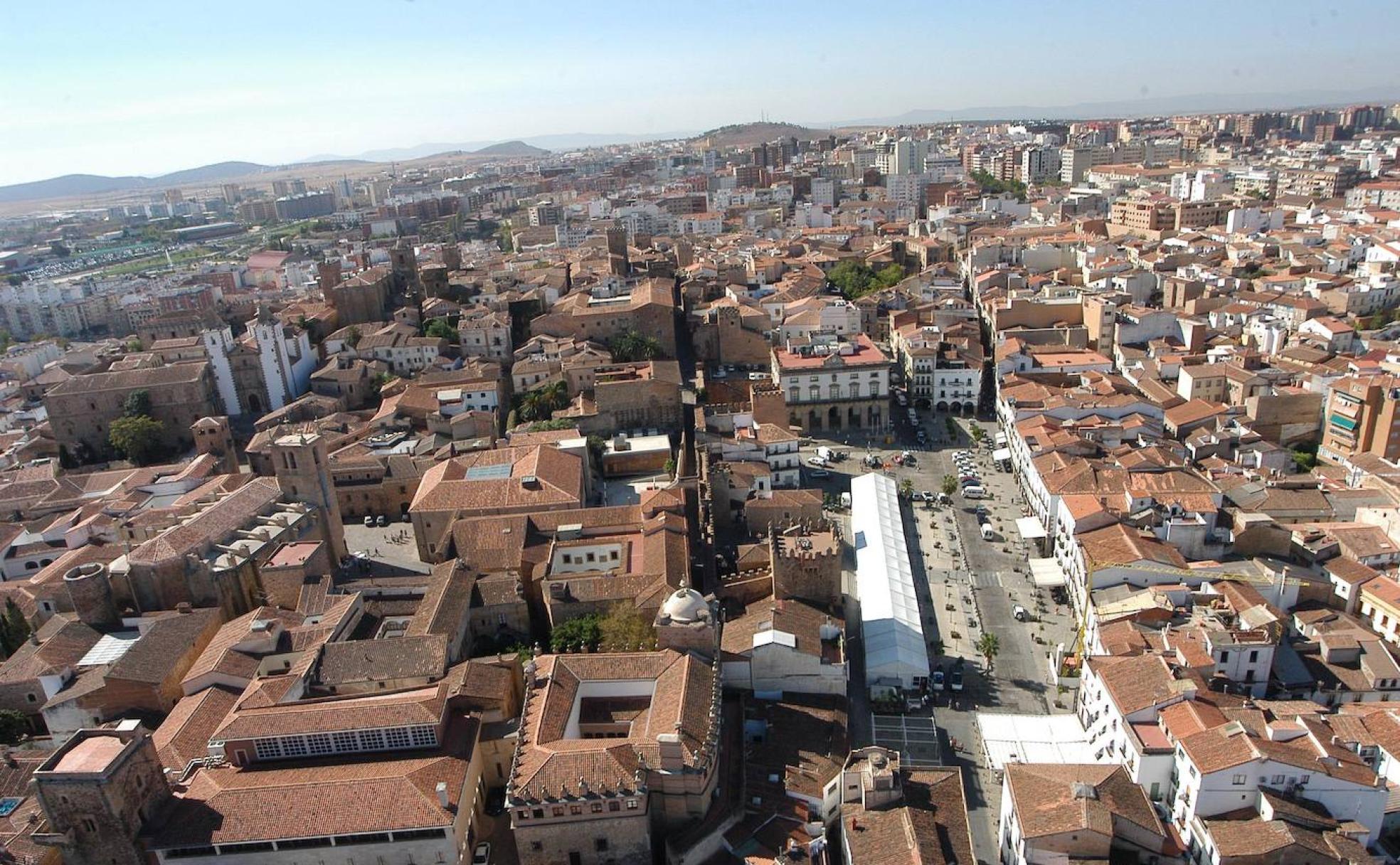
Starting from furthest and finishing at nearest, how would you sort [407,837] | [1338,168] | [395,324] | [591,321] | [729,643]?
1. [1338,168]
2. [395,324]
3. [591,321]
4. [729,643]
5. [407,837]

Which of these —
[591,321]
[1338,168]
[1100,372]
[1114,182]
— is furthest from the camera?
[1114,182]

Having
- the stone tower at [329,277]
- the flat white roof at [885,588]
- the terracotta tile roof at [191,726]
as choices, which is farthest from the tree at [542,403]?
the stone tower at [329,277]

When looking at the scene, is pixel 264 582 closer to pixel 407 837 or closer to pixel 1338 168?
pixel 407 837

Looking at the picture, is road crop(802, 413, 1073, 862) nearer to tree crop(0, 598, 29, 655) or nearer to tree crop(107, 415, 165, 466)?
tree crop(0, 598, 29, 655)

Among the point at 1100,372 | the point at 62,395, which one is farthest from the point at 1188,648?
the point at 62,395

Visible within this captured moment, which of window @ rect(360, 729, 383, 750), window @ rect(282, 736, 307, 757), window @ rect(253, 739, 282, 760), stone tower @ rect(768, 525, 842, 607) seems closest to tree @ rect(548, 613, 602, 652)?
stone tower @ rect(768, 525, 842, 607)

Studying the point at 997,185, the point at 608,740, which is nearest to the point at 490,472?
the point at 608,740
